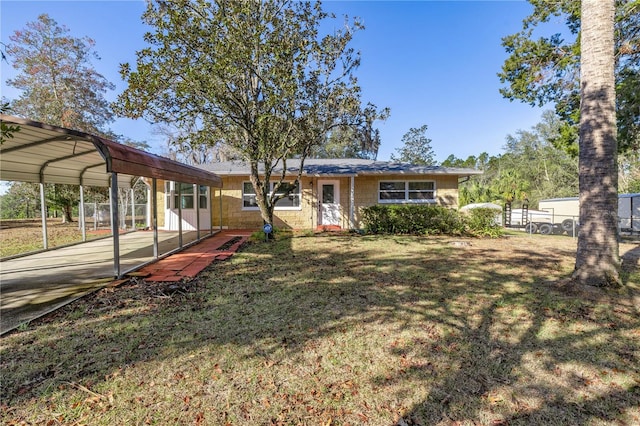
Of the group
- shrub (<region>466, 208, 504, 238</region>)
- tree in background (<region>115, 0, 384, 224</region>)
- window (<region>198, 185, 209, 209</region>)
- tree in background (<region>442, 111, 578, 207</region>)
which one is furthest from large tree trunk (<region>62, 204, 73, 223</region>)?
tree in background (<region>442, 111, 578, 207</region>)

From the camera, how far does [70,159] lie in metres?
7.43

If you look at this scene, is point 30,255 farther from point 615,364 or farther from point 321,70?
point 615,364

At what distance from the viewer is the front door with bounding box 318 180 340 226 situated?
45.5 feet

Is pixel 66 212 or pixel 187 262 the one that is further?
pixel 66 212

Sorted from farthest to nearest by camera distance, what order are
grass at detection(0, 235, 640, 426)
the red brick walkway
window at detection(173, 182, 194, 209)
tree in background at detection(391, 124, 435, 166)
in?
tree in background at detection(391, 124, 435, 166)
window at detection(173, 182, 194, 209)
the red brick walkway
grass at detection(0, 235, 640, 426)

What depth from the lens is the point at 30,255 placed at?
745cm

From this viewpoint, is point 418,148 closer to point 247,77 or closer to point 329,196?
point 329,196

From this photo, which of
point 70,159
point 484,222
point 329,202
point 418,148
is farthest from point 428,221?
point 418,148

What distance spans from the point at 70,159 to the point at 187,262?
4.30m

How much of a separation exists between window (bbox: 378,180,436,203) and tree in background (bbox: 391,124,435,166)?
96.9ft

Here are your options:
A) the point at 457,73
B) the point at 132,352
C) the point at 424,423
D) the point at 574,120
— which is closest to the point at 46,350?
the point at 132,352

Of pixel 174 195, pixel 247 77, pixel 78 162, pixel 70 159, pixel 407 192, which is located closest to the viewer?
pixel 70 159

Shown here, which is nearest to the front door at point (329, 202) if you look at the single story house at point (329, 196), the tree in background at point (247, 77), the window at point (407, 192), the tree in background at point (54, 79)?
the single story house at point (329, 196)

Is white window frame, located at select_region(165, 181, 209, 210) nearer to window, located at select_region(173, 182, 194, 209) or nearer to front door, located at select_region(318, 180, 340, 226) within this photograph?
window, located at select_region(173, 182, 194, 209)
